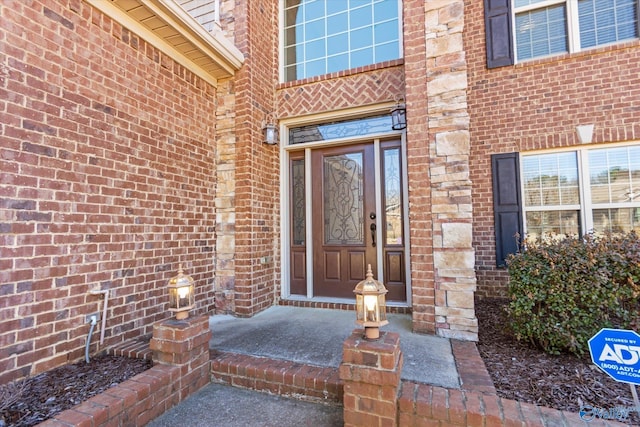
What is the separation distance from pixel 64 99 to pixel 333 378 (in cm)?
266

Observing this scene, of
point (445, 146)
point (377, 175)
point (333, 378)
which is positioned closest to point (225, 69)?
point (377, 175)

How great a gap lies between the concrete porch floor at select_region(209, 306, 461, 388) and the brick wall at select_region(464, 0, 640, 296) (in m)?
2.12

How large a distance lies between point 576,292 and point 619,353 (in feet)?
3.05

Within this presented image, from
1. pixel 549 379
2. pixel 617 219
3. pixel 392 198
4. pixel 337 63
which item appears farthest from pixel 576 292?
pixel 337 63

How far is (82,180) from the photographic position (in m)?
2.26

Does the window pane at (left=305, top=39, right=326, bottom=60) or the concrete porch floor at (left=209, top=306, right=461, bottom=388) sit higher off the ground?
the window pane at (left=305, top=39, right=326, bottom=60)

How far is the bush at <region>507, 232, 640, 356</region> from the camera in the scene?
2.16m

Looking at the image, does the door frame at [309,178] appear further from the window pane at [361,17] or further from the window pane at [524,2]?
the window pane at [524,2]

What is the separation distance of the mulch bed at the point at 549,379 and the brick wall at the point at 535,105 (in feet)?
6.52

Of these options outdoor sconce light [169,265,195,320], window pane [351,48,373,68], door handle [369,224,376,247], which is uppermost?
window pane [351,48,373,68]

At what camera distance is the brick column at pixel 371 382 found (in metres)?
1.56

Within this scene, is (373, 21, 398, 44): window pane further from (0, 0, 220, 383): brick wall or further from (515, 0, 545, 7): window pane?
(0, 0, 220, 383): brick wall

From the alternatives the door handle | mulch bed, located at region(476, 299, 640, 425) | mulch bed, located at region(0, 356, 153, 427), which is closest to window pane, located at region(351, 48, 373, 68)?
the door handle

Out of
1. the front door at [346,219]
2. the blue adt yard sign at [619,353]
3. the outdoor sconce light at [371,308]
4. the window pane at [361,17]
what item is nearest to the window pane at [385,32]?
the window pane at [361,17]
